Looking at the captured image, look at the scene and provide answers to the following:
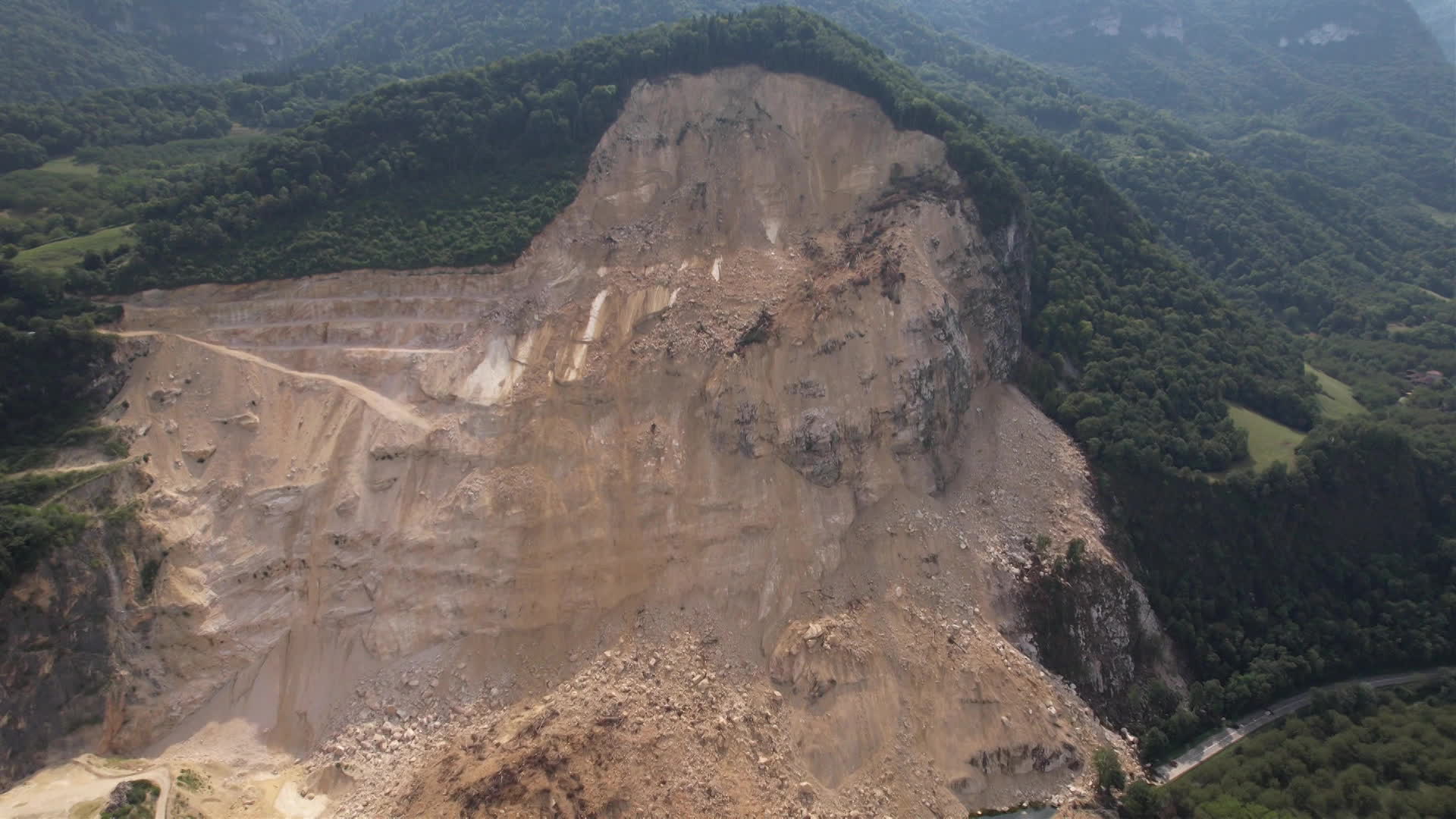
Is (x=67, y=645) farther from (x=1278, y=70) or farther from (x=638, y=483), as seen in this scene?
(x=1278, y=70)

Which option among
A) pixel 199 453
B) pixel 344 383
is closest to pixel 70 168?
pixel 199 453

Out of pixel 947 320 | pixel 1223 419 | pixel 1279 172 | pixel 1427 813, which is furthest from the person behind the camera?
pixel 1279 172

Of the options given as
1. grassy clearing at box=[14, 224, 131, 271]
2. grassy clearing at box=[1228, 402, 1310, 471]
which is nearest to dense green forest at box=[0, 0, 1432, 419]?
grassy clearing at box=[14, 224, 131, 271]

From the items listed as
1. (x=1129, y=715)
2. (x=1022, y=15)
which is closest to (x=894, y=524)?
(x=1129, y=715)

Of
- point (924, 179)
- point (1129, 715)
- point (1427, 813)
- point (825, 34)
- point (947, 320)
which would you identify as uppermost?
point (825, 34)

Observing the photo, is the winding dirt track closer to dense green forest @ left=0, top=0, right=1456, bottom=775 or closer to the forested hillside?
dense green forest @ left=0, top=0, right=1456, bottom=775

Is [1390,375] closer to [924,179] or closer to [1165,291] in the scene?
[1165,291]
